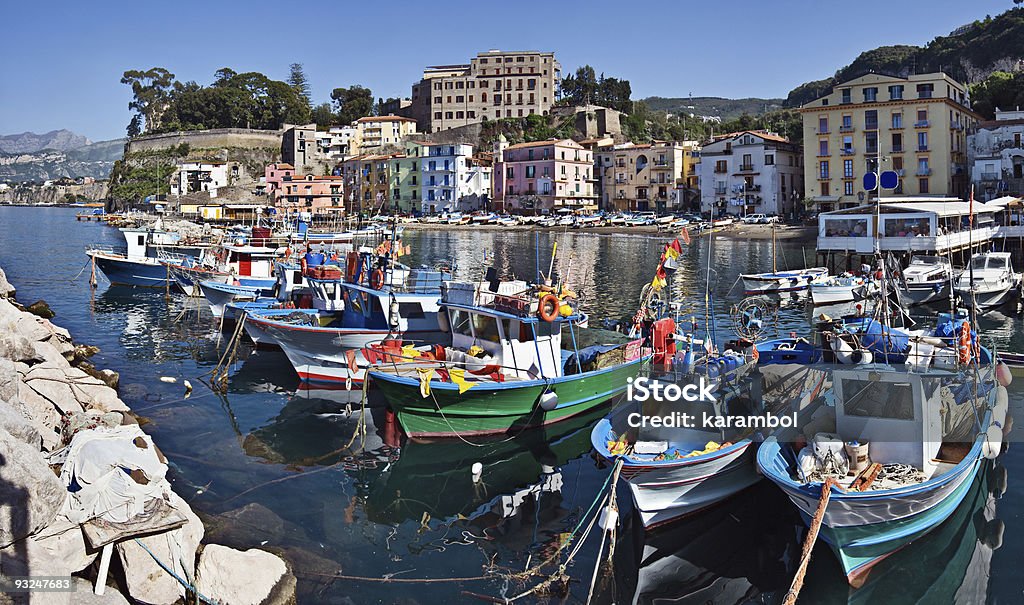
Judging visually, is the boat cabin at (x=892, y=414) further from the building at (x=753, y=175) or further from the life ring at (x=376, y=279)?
the building at (x=753, y=175)

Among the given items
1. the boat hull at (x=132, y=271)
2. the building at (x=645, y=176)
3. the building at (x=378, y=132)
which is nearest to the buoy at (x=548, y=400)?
the boat hull at (x=132, y=271)

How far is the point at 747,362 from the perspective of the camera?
1495 cm

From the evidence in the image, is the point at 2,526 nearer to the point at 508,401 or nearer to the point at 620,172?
the point at 508,401

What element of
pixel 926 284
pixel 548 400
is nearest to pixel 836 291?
pixel 926 284

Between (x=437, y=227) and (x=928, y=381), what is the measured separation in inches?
2990

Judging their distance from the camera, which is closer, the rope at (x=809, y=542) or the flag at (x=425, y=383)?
the rope at (x=809, y=542)

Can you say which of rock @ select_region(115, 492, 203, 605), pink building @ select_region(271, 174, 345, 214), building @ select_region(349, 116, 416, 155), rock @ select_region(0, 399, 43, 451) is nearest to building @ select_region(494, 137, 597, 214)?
pink building @ select_region(271, 174, 345, 214)

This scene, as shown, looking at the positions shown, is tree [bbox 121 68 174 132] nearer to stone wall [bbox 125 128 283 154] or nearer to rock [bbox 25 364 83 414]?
stone wall [bbox 125 128 283 154]

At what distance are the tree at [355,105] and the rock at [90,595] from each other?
115256mm

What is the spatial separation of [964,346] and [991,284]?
65.5 ft

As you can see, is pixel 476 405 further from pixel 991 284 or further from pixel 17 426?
pixel 991 284

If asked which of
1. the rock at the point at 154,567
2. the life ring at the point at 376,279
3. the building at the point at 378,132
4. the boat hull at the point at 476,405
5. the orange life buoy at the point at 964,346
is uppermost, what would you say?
the building at the point at 378,132

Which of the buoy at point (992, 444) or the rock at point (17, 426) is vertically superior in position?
the rock at point (17, 426)

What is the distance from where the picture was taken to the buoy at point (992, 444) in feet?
43.0
